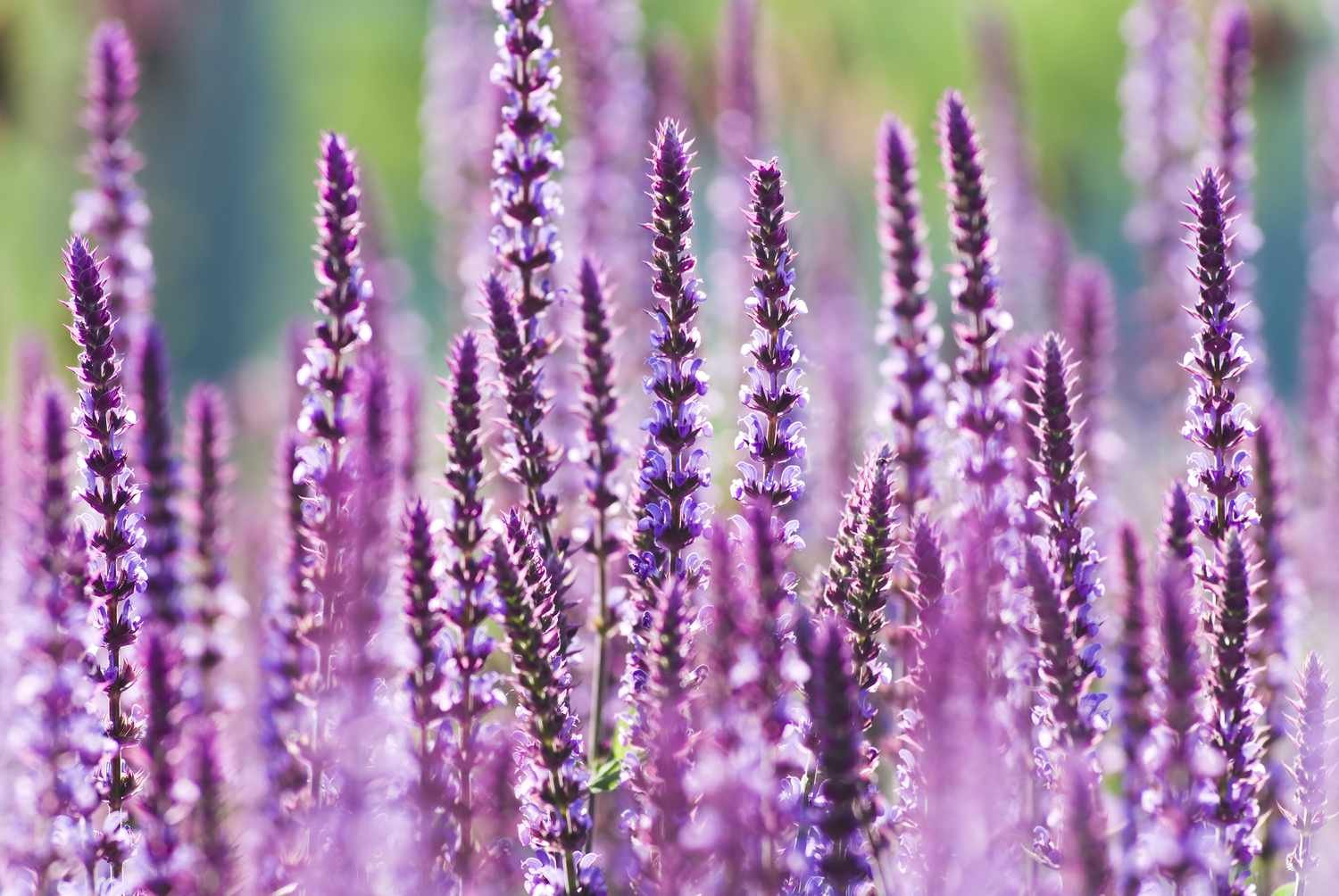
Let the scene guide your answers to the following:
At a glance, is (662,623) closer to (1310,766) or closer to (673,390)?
(673,390)

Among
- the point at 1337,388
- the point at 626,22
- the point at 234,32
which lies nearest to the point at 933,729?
the point at 1337,388

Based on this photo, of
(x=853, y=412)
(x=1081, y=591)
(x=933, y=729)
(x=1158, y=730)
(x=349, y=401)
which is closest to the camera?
(x=933, y=729)

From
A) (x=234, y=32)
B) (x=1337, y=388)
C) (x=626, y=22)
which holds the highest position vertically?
(x=234, y=32)

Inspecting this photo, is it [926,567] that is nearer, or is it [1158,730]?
[1158,730]

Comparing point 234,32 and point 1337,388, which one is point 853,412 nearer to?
point 1337,388

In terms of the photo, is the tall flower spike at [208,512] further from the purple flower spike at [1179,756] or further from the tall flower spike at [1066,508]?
the purple flower spike at [1179,756]

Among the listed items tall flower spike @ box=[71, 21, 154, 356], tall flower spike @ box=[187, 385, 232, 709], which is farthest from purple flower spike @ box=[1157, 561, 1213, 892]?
tall flower spike @ box=[71, 21, 154, 356]

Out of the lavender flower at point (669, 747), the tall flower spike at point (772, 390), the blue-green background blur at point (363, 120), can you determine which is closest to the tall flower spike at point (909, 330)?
the tall flower spike at point (772, 390)
